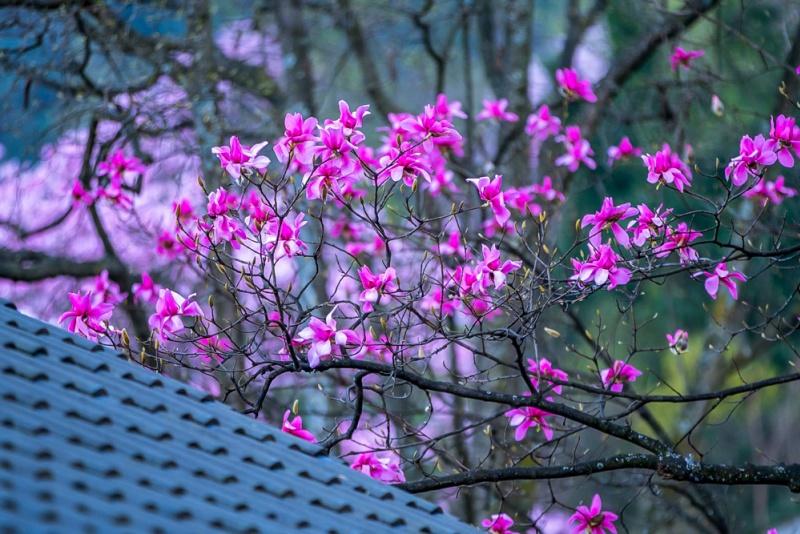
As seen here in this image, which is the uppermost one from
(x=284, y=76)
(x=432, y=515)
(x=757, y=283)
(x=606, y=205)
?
(x=284, y=76)

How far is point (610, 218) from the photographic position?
333 cm

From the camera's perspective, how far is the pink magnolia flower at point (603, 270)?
10.5ft

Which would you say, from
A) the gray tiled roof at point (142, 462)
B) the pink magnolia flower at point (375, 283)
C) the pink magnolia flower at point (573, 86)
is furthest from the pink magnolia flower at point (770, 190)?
the gray tiled roof at point (142, 462)

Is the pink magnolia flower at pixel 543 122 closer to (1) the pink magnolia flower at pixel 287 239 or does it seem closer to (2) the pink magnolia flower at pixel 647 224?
(2) the pink magnolia flower at pixel 647 224

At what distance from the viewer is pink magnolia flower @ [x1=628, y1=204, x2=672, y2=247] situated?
341 cm

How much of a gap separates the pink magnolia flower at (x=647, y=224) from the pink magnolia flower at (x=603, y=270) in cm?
23

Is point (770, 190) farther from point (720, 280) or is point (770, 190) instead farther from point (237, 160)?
point (237, 160)

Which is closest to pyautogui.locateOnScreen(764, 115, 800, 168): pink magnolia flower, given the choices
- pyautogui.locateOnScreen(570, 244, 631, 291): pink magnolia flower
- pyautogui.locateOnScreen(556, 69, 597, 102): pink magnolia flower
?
pyautogui.locateOnScreen(570, 244, 631, 291): pink magnolia flower

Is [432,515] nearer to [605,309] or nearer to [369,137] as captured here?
[369,137]

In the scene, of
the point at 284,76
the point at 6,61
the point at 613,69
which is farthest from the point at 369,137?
the point at 6,61

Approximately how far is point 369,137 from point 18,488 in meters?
6.71

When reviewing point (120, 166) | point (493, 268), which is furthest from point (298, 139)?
point (120, 166)

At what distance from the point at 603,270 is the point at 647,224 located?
0.34 m

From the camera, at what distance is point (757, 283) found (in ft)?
27.9
